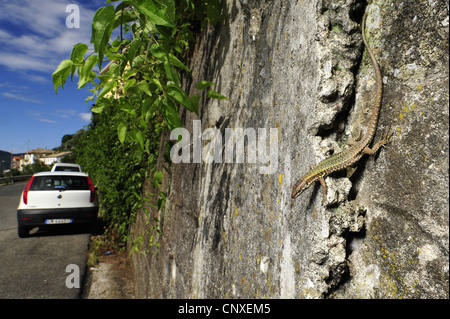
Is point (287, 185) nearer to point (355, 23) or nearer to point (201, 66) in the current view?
point (355, 23)

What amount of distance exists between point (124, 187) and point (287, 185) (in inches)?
272

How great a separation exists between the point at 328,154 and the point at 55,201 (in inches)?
385

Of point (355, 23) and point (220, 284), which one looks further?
point (220, 284)

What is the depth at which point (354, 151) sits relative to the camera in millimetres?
1174

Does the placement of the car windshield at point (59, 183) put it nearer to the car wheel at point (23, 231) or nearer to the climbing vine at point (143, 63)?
the car wheel at point (23, 231)

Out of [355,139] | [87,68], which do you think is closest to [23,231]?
[87,68]

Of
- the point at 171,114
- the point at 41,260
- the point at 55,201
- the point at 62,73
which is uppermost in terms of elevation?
the point at 62,73

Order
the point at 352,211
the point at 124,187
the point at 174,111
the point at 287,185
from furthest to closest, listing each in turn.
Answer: the point at 124,187
the point at 174,111
the point at 287,185
the point at 352,211

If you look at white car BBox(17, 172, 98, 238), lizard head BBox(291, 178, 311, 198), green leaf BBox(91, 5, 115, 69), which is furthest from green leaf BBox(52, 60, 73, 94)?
white car BBox(17, 172, 98, 238)

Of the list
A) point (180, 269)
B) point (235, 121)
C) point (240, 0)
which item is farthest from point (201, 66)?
point (180, 269)

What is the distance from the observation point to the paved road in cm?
584

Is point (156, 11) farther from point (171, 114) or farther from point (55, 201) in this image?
point (55, 201)

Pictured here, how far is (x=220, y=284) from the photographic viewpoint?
6.81 feet

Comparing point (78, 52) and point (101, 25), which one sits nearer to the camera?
point (101, 25)
